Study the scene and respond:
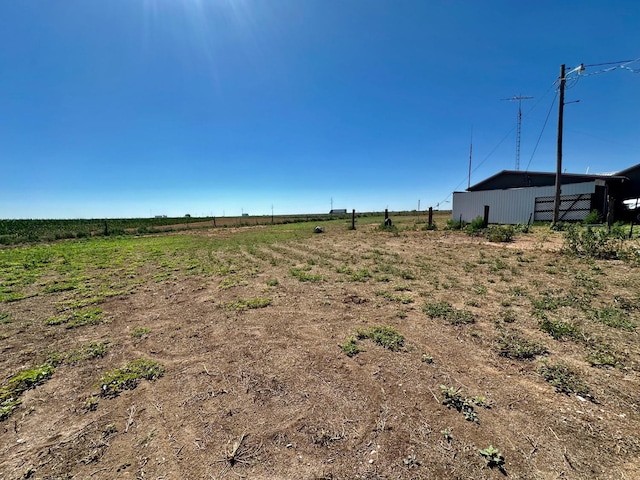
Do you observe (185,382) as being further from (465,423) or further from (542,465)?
(542,465)

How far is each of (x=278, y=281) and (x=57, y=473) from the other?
4520mm

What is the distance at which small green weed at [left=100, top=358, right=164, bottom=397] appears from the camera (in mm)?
2551

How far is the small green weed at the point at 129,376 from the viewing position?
2551 millimetres

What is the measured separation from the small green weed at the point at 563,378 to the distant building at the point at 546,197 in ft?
46.9

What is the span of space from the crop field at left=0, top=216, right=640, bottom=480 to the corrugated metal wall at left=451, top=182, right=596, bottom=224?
45.6 feet

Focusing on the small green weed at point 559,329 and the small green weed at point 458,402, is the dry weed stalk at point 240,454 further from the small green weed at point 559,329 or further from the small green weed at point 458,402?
the small green weed at point 559,329

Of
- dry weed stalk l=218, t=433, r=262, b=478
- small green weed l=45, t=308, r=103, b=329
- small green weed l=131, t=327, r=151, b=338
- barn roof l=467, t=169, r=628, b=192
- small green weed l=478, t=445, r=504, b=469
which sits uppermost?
barn roof l=467, t=169, r=628, b=192

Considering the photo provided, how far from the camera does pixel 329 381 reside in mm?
2582

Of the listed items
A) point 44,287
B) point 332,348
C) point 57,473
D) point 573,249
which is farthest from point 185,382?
point 573,249

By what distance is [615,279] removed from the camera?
5.14 m

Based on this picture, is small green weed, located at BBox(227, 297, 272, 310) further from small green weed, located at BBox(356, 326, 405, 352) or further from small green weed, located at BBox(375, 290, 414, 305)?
small green weed, located at BBox(375, 290, 414, 305)

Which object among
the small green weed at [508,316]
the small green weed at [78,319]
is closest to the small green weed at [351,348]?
the small green weed at [508,316]

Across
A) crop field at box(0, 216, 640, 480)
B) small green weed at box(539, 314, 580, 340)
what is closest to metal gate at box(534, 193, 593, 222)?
crop field at box(0, 216, 640, 480)

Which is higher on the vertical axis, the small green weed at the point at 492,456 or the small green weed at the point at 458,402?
the small green weed at the point at 458,402
